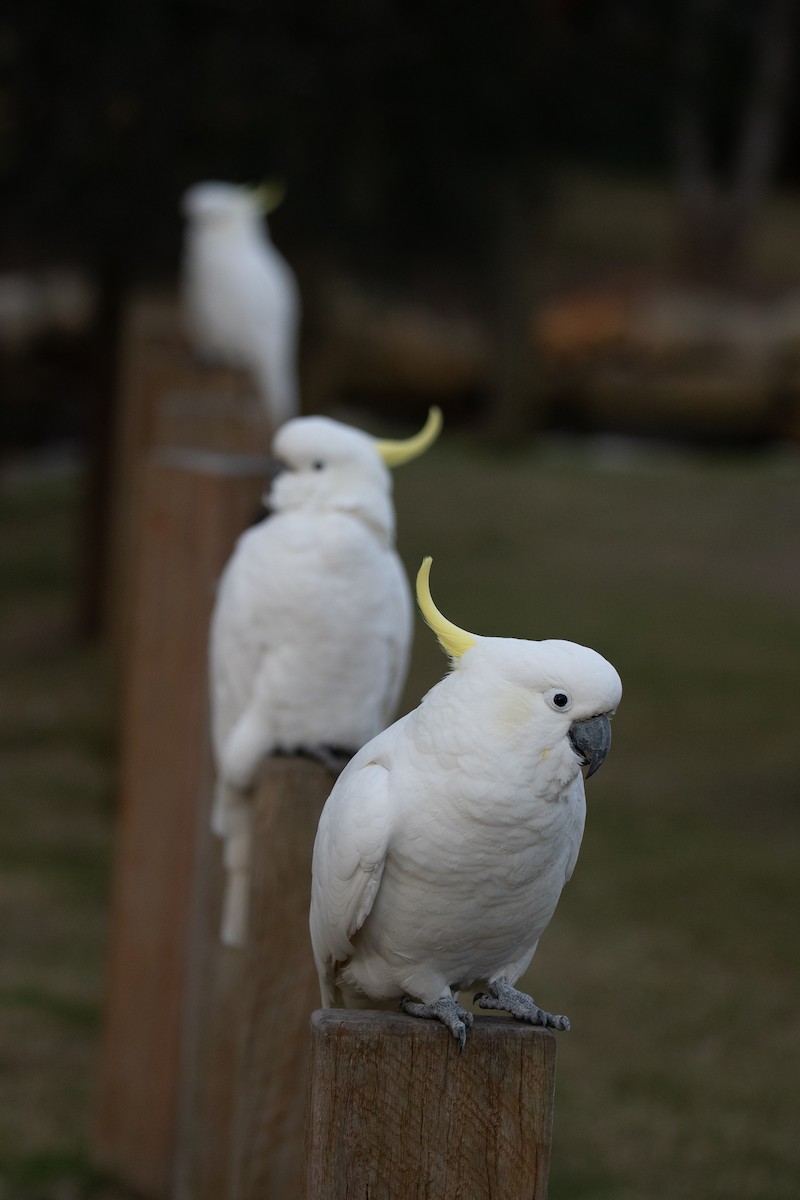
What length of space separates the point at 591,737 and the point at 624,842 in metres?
3.54

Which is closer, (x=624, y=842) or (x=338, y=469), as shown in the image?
(x=338, y=469)

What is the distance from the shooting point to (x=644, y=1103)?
3.25 metres

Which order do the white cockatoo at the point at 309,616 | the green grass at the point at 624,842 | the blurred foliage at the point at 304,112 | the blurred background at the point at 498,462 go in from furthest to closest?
the blurred foliage at the point at 304,112
the blurred background at the point at 498,462
the green grass at the point at 624,842
the white cockatoo at the point at 309,616

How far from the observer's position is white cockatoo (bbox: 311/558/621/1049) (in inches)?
51.8

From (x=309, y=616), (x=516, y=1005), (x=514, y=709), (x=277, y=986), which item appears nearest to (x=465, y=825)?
(x=514, y=709)

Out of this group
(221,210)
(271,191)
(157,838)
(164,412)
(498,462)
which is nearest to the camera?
(157,838)

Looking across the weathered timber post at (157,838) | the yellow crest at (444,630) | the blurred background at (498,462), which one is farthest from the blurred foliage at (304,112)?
the yellow crest at (444,630)

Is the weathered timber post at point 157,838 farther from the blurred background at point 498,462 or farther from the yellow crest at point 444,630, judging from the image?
the yellow crest at point 444,630

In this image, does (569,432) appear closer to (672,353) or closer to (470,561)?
(672,353)

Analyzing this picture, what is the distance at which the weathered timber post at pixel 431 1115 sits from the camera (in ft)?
4.28

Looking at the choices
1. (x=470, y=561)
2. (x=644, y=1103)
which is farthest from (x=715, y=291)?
(x=644, y=1103)

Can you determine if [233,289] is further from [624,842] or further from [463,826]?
[463,826]

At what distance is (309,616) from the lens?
2033 mm

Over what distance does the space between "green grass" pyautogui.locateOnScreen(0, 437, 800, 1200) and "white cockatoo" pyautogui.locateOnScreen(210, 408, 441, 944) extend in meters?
1.28
